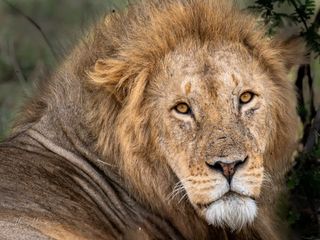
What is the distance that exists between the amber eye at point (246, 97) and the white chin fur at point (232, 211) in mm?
587

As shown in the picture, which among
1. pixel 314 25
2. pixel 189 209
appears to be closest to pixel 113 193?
pixel 189 209

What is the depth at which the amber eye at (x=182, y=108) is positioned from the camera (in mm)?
7562

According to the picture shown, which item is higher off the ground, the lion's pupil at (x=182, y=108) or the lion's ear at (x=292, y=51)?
the lion's ear at (x=292, y=51)

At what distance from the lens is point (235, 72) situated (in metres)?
7.66

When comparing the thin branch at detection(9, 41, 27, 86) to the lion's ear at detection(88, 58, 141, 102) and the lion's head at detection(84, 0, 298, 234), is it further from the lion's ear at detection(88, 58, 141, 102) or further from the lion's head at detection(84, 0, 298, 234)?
the lion's ear at detection(88, 58, 141, 102)

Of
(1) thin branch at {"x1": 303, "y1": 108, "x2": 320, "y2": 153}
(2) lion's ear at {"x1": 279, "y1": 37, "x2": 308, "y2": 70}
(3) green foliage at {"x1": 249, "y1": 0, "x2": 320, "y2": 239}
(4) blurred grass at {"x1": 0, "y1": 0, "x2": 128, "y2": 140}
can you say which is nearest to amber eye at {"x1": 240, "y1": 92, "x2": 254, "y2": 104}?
(2) lion's ear at {"x1": 279, "y1": 37, "x2": 308, "y2": 70}

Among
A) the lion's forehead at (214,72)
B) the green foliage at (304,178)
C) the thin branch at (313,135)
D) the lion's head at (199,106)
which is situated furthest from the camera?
the thin branch at (313,135)

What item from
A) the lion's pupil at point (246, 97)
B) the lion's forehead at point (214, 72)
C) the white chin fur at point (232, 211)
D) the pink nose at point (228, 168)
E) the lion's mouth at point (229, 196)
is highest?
the lion's forehead at point (214, 72)

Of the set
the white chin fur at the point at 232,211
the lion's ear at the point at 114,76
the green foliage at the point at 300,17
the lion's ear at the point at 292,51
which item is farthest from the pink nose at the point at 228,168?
the green foliage at the point at 300,17

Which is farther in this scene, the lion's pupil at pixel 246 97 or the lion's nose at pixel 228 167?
the lion's pupil at pixel 246 97

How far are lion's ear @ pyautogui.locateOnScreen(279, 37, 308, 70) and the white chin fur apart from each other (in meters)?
1.11

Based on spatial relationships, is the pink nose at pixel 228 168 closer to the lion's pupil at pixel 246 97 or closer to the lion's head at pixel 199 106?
the lion's head at pixel 199 106

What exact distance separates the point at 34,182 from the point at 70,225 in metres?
0.37

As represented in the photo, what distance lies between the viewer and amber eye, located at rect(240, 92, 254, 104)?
757cm
